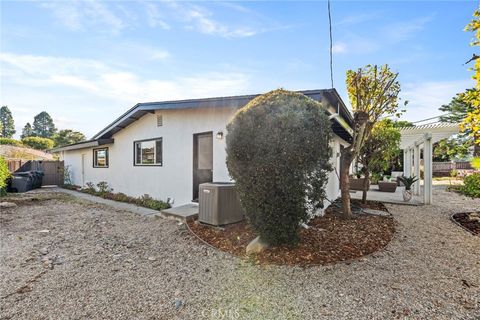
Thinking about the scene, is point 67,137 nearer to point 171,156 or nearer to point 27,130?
point 27,130

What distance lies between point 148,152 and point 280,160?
7272 mm

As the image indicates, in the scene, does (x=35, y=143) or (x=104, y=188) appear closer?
(x=104, y=188)

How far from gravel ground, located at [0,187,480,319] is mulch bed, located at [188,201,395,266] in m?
0.21

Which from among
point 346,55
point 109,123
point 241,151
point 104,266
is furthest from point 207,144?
point 109,123

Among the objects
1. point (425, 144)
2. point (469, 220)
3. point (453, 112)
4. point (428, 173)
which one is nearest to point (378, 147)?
point (425, 144)

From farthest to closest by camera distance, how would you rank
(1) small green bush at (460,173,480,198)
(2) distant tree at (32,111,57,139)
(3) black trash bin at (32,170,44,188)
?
1. (2) distant tree at (32,111,57,139)
2. (3) black trash bin at (32,170,44,188)
3. (1) small green bush at (460,173,480,198)

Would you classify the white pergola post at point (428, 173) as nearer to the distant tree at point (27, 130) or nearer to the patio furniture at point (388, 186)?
the patio furniture at point (388, 186)

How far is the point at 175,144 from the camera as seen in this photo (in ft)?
27.1

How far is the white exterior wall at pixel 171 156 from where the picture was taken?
708 centimetres

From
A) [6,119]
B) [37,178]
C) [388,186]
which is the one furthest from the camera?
[6,119]

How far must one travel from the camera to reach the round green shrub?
363 centimetres

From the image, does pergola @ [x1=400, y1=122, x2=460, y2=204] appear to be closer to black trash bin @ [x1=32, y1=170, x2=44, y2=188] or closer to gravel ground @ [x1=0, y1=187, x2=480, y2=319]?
gravel ground @ [x1=0, y1=187, x2=480, y2=319]

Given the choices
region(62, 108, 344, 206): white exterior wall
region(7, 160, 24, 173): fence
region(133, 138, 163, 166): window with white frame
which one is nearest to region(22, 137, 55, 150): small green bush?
region(7, 160, 24, 173): fence

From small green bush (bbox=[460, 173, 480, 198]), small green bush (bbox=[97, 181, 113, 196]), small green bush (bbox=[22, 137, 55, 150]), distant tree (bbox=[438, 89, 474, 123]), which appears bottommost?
small green bush (bbox=[97, 181, 113, 196])
